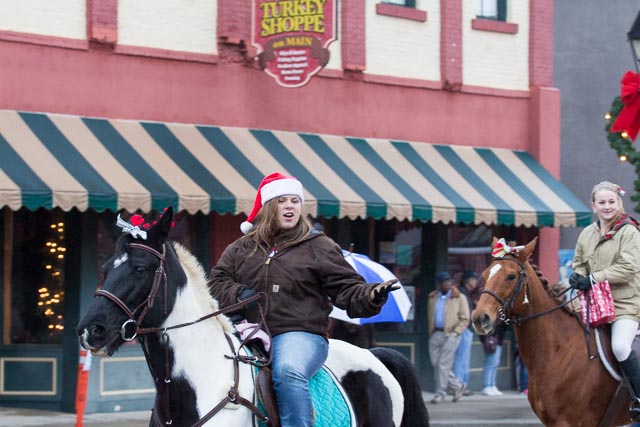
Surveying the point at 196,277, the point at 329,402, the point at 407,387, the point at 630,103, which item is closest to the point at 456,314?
the point at 630,103

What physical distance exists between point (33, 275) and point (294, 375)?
32.9 feet

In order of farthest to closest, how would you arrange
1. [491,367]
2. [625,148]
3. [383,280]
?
[491,367] → [625,148] → [383,280]

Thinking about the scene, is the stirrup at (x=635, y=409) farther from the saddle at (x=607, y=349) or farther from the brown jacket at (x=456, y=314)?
the brown jacket at (x=456, y=314)

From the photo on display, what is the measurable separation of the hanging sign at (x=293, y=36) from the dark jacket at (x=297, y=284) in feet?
→ 32.0

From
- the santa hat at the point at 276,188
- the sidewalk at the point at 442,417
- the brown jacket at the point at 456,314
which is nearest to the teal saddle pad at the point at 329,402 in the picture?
the santa hat at the point at 276,188

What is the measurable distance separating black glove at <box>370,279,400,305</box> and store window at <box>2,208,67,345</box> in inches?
393

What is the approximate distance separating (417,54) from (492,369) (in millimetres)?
5031

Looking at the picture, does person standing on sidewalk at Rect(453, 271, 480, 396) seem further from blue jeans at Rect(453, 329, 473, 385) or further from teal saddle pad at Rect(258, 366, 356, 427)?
teal saddle pad at Rect(258, 366, 356, 427)

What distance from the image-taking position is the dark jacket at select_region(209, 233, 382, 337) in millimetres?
6711

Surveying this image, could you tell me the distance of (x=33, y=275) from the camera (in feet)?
52.3

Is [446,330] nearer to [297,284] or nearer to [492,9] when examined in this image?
[492,9]

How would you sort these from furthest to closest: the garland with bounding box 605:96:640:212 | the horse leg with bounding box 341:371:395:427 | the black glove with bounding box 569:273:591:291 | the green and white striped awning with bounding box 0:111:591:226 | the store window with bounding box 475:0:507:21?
the store window with bounding box 475:0:507:21
the garland with bounding box 605:96:640:212
the green and white striped awning with bounding box 0:111:591:226
the black glove with bounding box 569:273:591:291
the horse leg with bounding box 341:371:395:427

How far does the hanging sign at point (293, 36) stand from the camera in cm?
1638

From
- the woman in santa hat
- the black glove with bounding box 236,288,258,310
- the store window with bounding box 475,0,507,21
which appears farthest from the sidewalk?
the black glove with bounding box 236,288,258,310
